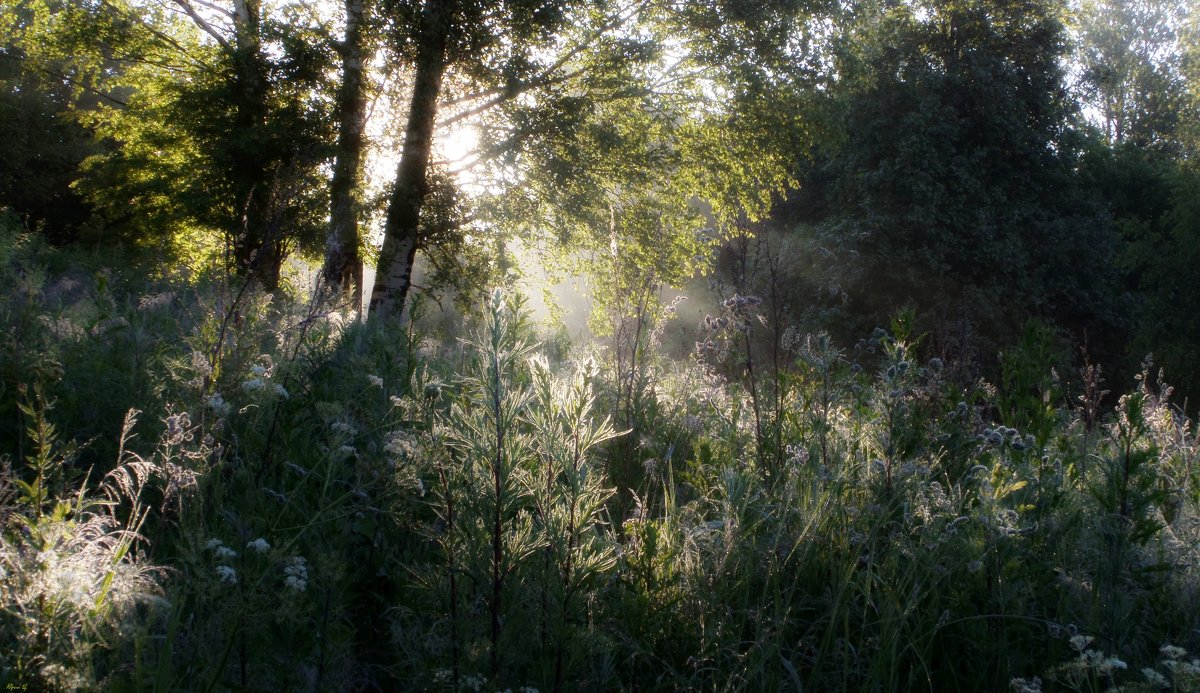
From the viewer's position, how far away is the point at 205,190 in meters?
14.0

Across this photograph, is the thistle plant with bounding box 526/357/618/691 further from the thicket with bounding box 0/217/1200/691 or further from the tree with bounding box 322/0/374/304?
the tree with bounding box 322/0/374/304

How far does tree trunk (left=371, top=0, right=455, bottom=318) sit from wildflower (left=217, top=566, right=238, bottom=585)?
29.6ft

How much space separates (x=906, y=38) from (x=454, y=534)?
82.2 feet

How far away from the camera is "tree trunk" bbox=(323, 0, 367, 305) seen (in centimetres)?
1140

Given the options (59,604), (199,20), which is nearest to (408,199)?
(199,20)

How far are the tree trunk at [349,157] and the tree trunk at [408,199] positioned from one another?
1.54 ft

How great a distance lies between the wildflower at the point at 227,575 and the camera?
5.99 feet

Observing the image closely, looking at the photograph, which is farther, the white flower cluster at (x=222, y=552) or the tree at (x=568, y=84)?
the tree at (x=568, y=84)

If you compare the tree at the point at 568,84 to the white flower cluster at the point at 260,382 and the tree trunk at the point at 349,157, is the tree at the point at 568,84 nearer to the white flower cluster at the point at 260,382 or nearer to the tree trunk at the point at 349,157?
the tree trunk at the point at 349,157

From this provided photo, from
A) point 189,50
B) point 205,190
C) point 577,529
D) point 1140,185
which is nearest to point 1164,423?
point 577,529

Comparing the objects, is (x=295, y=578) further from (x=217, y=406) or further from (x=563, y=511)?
(x=217, y=406)

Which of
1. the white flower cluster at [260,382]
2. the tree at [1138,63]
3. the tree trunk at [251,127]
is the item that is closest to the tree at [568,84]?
the tree trunk at [251,127]

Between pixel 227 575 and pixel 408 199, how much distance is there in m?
9.67

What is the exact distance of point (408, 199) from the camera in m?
11.0
